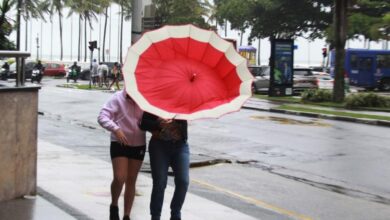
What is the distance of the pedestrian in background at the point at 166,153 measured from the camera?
500cm

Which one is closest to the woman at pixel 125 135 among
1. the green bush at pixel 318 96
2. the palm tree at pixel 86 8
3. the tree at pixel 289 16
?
the green bush at pixel 318 96

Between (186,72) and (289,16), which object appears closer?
(186,72)

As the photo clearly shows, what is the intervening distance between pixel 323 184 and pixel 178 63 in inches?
206

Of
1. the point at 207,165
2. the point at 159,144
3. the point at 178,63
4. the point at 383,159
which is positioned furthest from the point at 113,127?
the point at 383,159

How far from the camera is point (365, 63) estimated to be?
4241cm

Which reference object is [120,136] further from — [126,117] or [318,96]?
[318,96]

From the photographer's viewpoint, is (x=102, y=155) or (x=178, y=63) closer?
(x=178, y=63)

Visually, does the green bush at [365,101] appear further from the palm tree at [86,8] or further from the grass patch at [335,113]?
the palm tree at [86,8]

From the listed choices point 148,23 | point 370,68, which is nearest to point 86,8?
point 370,68

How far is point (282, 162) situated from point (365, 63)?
32.9 meters

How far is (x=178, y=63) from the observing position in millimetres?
4840

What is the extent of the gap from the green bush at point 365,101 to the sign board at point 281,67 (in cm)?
552

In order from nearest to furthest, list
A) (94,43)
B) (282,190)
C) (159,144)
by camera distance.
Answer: (159,144)
(282,190)
(94,43)

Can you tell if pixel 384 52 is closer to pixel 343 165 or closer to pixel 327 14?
pixel 327 14
